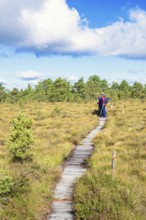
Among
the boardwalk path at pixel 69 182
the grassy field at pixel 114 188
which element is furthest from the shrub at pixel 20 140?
the grassy field at pixel 114 188

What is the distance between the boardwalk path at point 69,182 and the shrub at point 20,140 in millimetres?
1720

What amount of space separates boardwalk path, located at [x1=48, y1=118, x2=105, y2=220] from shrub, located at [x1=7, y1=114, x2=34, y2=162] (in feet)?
5.64

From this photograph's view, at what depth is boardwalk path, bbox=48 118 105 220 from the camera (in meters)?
8.50

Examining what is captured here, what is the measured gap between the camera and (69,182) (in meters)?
11.1

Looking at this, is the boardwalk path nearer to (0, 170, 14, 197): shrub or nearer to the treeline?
(0, 170, 14, 197): shrub

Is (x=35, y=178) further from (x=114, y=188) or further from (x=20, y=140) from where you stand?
(x=20, y=140)

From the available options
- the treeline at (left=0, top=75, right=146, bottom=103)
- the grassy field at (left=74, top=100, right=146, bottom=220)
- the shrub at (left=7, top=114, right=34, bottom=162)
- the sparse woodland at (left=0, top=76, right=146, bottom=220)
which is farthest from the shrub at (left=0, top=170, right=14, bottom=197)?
the treeline at (left=0, top=75, right=146, bottom=103)

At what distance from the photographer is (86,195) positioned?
897 cm

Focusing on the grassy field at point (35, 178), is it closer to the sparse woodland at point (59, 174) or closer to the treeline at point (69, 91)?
the sparse woodland at point (59, 174)

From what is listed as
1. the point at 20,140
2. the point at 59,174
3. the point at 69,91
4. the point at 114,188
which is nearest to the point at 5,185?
the point at 114,188

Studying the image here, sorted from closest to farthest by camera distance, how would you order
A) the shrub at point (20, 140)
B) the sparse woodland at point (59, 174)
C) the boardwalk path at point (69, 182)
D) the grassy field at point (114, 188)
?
the grassy field at point (114, 188), the sparse woodland at point (59, 174), the boardwalk path at point (69, 182), the shrub at point (20, 140)

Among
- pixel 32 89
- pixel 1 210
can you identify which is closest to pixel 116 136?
pixel 1 210

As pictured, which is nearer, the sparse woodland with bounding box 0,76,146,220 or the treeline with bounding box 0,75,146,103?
the sparse woodland with bounding box 0,76,146,220

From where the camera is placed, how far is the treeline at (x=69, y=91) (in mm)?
62653
